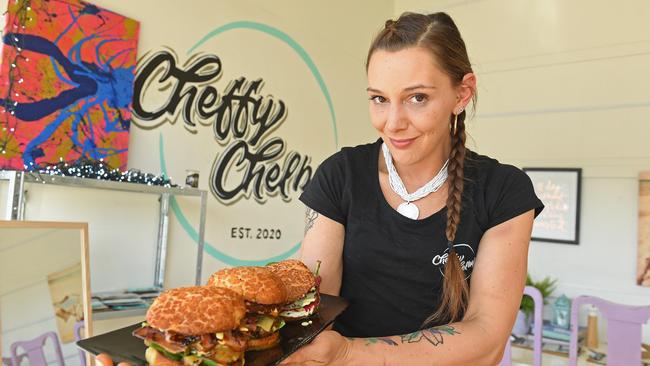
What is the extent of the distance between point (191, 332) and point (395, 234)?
64 centimetres

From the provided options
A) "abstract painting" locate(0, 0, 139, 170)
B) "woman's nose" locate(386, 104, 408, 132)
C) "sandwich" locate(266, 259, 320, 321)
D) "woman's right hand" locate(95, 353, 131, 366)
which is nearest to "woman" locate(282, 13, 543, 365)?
"woman's nose" locate(386, 104, 408, 132)

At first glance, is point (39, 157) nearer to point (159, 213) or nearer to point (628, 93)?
point (159, 213)

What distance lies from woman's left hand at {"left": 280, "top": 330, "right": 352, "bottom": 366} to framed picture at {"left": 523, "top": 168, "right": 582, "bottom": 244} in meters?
3.86

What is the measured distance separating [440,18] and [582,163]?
12.2 feet

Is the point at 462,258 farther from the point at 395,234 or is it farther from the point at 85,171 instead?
the point at 85,171

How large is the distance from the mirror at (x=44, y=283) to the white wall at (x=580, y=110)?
151 inches

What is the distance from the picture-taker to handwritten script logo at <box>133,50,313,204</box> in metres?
3.14

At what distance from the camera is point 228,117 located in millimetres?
3635

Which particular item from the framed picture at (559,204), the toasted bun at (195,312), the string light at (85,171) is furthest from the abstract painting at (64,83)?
the framed picture at (559,204)

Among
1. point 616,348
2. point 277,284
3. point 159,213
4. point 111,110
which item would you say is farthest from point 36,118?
point 616,348

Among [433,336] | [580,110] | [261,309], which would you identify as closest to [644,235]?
[580,110]

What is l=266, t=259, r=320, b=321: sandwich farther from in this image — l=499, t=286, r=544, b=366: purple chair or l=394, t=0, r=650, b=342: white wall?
l=394, t=0, r=650, b=342: white wall

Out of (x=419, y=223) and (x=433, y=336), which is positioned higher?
(x=419, y=223)

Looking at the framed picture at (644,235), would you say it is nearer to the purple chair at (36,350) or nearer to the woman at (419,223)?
the woman at (419,223)
